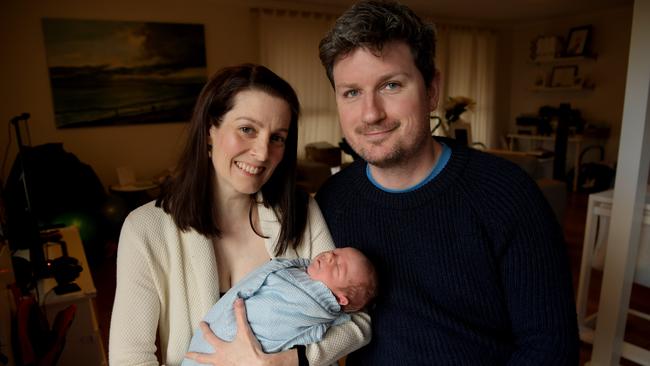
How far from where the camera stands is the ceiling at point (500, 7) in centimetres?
563

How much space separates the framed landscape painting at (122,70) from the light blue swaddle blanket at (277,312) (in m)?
4.11

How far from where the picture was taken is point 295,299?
1.10 meters

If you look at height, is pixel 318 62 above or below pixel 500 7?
below

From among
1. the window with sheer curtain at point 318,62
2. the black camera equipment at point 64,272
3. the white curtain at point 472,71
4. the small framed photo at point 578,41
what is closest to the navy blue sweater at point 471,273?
the black camera equipment at point 64,272

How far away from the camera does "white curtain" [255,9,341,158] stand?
5430 mm

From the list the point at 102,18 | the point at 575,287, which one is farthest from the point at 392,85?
the point at 102,18

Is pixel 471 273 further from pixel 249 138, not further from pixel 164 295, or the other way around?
pixel 164 295

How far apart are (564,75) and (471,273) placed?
692 cm

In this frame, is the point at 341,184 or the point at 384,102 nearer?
the point at 384,102

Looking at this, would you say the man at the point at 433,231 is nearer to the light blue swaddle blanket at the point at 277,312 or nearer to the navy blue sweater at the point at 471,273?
the navy blue sweater at the point at 471,273

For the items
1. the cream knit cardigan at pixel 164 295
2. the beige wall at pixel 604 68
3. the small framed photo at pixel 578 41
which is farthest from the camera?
the small framed photo at pixel 578 41

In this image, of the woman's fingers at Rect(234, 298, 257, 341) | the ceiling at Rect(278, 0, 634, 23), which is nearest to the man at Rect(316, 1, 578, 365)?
the woman's fingers at Rect(234, 298, 257, 341)

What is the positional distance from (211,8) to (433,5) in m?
2.92

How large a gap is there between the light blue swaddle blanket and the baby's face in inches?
1.0
